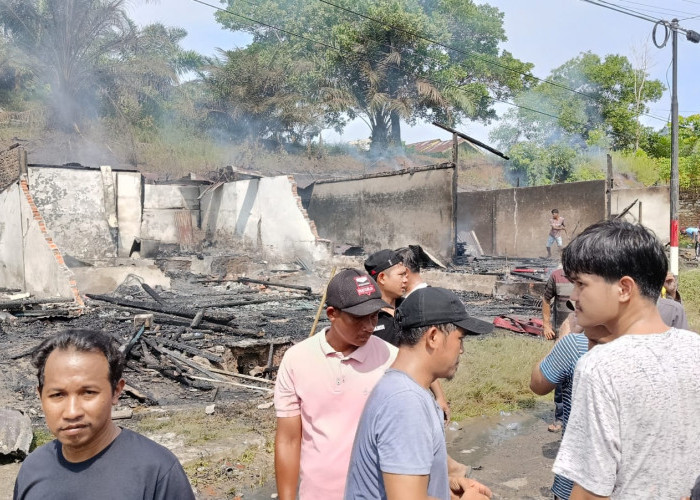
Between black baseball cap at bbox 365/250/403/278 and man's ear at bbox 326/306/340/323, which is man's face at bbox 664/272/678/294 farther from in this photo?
man's ear at bbox 326/306/340/323

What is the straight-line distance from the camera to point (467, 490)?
2.06 metres

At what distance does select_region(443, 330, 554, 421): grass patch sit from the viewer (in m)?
6.57

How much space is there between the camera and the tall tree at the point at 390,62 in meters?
33.0

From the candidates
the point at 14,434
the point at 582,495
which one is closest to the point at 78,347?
the point at 582,495

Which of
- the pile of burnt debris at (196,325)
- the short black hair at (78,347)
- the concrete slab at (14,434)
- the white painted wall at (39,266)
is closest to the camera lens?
the short black hair at (78,347)

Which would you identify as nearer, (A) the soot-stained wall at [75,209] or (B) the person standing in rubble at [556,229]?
(A) the soot-stained wall at [75,209]

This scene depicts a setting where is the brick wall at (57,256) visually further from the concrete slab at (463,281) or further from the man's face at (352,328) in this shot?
the man's face at (352,328)

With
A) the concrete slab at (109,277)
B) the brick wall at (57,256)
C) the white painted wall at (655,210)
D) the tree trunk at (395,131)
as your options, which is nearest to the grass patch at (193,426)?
the brick wall at (57,256)

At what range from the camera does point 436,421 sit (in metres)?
1.84

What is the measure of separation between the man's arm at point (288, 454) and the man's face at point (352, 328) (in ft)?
1.39

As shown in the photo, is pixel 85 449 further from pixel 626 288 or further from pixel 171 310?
pixel 171 310

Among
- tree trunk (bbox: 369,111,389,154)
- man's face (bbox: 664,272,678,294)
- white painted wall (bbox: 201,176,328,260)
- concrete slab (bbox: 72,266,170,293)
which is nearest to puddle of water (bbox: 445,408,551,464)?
man's face (bbox: 664,272,678,294)

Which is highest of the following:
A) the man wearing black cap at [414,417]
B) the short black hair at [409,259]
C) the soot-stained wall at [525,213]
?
the soot-stained wall at [525,213]

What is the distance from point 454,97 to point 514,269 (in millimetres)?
20513
